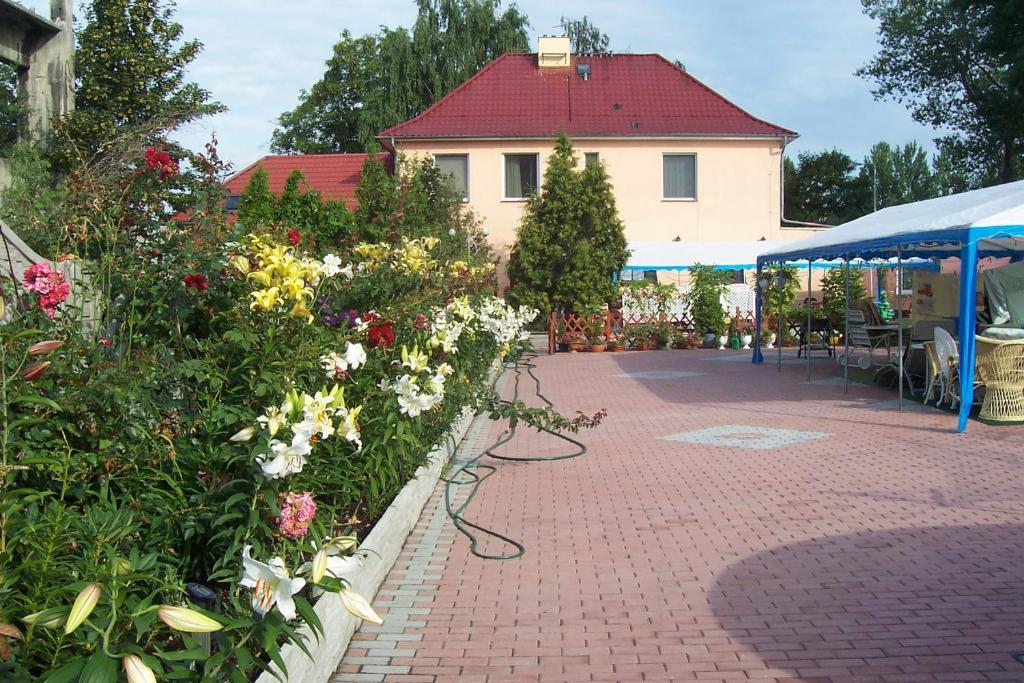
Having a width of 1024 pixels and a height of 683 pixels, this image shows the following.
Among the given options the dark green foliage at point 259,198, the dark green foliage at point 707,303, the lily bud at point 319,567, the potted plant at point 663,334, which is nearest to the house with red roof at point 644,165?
the dark green foliage at point 707,303

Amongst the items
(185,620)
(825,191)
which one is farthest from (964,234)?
(825,191)

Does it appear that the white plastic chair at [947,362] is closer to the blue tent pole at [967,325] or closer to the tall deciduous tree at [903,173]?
the blue tent pole at [967,325]

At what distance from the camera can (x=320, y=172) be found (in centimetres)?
3478

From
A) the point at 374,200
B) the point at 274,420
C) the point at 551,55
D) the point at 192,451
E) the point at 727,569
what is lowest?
the point at 727,569

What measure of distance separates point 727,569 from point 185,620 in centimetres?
388

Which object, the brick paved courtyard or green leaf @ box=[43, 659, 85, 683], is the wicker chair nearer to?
the brick paved courtyard

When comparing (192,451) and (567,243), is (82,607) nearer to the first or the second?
(192,451)

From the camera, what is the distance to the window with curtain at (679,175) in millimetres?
31125

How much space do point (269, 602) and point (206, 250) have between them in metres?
3.12

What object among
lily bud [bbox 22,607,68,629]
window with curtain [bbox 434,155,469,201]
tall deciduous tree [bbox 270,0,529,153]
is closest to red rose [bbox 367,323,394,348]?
lily bud [bbox 22,607,68,629]

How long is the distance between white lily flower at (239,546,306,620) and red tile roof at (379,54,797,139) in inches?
1106

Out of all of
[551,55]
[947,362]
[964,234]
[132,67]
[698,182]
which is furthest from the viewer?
[551,55]

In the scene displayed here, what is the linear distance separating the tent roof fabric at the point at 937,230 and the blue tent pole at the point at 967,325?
178mm

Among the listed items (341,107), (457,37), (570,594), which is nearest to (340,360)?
(570,594)
